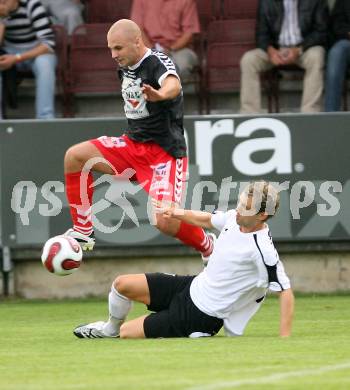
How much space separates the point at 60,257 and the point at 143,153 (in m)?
1.21

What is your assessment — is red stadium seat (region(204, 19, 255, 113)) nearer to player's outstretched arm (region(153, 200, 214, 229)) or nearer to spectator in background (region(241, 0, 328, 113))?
spectator in background (region(241, 0, 328, 113))

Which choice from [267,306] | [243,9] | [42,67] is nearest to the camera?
[267,306]

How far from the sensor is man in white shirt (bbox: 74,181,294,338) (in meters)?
8.38

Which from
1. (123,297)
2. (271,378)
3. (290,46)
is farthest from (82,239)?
(290,46)

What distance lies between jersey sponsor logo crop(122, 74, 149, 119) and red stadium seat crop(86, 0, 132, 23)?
19.0ft

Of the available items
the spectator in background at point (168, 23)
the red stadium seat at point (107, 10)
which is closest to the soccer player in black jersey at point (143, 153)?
the spectator in background at point (168, 23)

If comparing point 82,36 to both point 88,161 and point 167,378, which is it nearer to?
point 88,161

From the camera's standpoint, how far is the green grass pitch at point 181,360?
6344 millimetres

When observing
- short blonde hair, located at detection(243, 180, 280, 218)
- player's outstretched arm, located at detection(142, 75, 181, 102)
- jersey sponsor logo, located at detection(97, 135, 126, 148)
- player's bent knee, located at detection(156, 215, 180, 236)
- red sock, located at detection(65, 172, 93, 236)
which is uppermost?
player's outstretched arm, located at detection(142, 75, 181, 102)

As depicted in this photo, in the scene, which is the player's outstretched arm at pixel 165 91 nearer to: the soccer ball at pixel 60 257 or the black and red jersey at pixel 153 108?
the black and red jersey at pixel 153 108

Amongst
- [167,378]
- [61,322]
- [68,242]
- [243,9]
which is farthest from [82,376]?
[243,9]

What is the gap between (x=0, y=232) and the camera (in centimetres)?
1327

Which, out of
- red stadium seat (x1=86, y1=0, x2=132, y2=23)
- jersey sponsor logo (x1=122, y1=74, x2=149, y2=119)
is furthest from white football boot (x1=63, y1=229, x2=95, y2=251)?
red stadium seat (x1=86, y1=0, x2=132, y2=23)

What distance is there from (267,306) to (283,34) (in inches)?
135
